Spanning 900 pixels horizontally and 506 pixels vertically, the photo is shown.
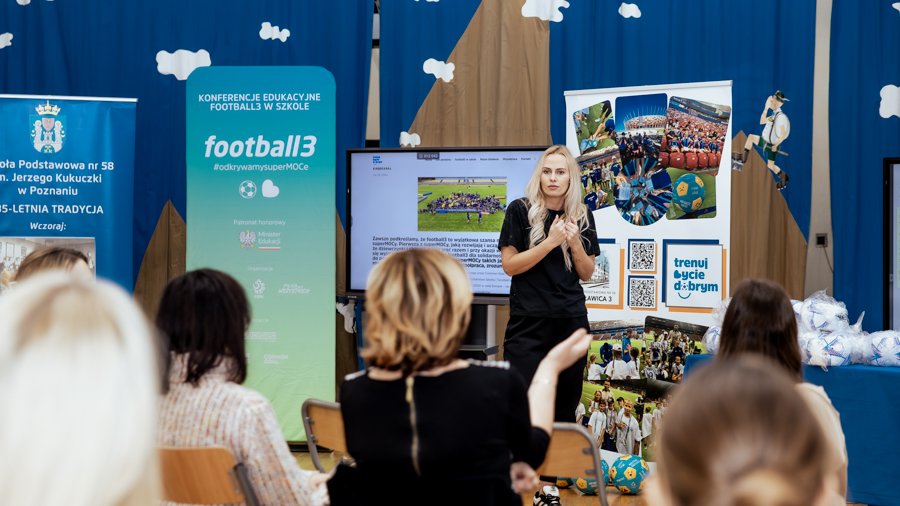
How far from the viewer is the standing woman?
11.7ft

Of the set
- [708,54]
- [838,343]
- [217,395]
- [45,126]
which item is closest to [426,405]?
[217,395]

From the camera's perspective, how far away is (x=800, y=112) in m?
4.90

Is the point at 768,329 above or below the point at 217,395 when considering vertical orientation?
above

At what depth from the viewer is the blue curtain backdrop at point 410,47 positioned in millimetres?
5531

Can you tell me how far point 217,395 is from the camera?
1.97 metres

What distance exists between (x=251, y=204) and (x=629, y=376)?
232 cm

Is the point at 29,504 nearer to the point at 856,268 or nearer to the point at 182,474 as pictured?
the point at 182,474

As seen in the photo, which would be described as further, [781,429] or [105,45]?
[105,45]

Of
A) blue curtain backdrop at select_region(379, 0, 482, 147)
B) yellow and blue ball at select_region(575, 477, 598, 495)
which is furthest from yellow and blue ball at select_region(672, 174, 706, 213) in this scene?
blue curtain backdrop at select_region(379, 0, 482, 147)

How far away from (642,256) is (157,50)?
342cm

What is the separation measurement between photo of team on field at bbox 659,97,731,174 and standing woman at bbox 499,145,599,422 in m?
1.21

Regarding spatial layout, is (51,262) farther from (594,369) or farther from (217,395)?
(594,369)

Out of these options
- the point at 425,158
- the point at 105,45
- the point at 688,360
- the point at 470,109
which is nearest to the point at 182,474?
the point at 688,360

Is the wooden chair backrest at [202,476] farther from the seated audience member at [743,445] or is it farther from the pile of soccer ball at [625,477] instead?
the pile of soccer ball at [625,477]
